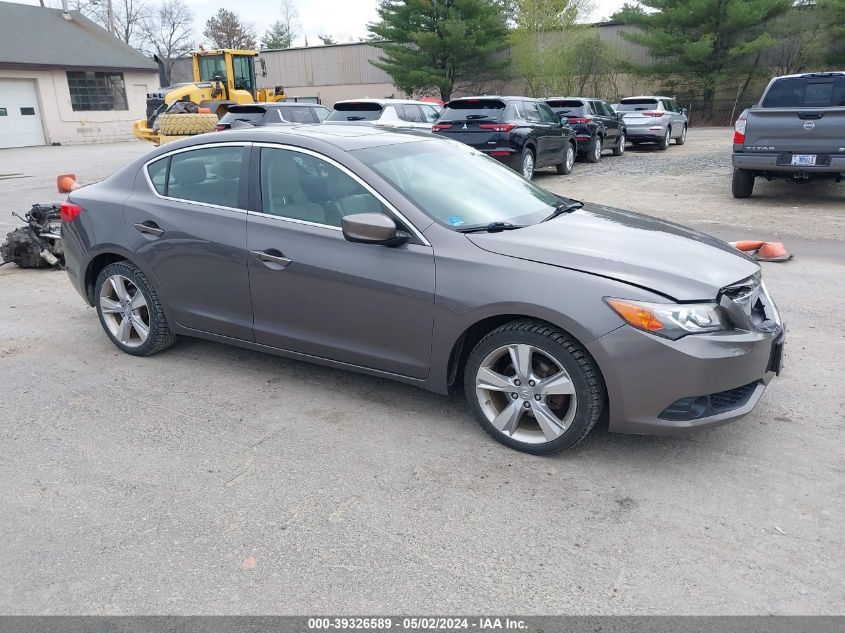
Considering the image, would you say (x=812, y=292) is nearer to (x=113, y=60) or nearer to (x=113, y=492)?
(x=113, y=492)

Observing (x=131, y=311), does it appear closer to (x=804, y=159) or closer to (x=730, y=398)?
(x=730, y=398)

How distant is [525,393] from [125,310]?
3.12m

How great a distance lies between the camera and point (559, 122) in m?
15.8

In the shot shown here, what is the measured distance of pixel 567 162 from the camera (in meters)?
16.1

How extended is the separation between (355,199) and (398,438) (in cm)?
138

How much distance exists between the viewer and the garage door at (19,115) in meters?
32.7

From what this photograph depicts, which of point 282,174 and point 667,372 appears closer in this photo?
point 667,372

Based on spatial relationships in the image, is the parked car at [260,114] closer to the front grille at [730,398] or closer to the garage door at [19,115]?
the front grille at [730,398]

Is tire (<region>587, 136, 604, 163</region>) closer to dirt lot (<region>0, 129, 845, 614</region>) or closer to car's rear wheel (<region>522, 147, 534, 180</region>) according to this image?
car's rear wheel (<region>522, 147, 534, 180</region>)

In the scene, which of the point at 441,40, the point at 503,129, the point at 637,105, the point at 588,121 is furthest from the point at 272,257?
the point at 441,40

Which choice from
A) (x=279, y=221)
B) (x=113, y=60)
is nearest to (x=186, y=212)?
(x=279, y=221)

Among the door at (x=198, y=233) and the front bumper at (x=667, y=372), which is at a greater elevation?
the door at (x=198, y=233)

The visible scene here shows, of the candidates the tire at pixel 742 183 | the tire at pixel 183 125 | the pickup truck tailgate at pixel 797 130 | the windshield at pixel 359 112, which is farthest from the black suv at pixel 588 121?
the tire at pixel 183 125

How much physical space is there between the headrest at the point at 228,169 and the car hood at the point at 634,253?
1699 mm
